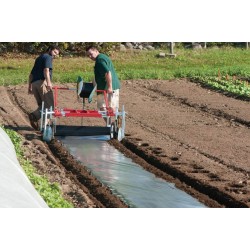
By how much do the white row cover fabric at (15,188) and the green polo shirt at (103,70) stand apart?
3.69 metres

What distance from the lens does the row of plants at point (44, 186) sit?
1021 cm

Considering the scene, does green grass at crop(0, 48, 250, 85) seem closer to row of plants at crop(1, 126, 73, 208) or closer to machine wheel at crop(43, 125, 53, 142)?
machine wheel at crop(43, 125, 53, 142)

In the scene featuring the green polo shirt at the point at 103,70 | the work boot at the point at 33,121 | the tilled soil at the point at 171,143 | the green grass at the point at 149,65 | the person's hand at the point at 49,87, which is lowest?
the tilled soil at the point at 171,143

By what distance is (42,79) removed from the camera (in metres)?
15.7

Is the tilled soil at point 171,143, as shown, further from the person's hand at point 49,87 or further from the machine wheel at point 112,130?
the person's hand at point 49,87

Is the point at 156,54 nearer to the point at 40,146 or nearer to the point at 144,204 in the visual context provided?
the point at 40,146

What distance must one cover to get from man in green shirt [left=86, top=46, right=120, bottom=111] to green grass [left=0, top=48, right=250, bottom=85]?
24.2 ft

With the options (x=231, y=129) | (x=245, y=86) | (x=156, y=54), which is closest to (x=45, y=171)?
(x=231, y=129)

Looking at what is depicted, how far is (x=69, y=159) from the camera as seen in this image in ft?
43.4

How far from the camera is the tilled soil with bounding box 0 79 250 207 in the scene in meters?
11.5

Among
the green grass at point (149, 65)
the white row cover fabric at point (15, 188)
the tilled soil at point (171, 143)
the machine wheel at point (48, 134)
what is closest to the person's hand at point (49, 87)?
the tilled soil at point (171, 143)

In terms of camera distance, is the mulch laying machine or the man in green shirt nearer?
the mulch laying machine

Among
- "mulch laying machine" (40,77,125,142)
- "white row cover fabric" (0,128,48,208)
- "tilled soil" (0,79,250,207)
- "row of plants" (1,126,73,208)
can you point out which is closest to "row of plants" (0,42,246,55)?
"tilled soil" (0,79,250,207)

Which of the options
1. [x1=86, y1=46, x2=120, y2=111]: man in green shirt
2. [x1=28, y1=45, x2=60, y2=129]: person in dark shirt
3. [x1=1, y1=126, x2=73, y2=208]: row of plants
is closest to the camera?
[x1=1, y1=126, x2=73, y2=208]: row of plants
